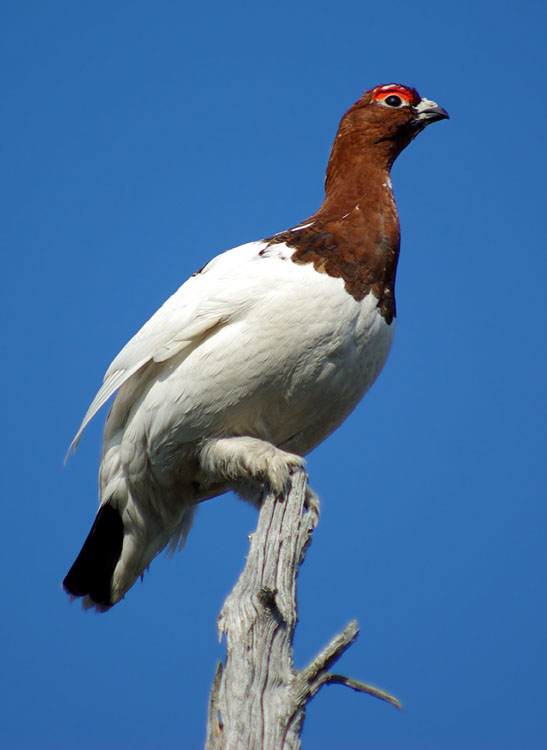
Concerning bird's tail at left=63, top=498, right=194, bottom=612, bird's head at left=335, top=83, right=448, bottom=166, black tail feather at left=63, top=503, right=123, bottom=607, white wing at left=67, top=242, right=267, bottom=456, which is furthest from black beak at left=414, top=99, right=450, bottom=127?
black tail feather at left=63, top=503, right=123, bottom=607

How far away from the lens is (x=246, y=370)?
407 centimetres

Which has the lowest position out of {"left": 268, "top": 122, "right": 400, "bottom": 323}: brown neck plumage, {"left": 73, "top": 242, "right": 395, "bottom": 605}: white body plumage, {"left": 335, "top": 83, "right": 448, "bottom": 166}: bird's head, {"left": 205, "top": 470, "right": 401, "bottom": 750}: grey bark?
{"left": 205, "top": 470, "right": 401, "bottom": 750}: grey bark

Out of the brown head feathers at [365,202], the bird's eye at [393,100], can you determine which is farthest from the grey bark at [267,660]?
the bird's eye at [393,100]

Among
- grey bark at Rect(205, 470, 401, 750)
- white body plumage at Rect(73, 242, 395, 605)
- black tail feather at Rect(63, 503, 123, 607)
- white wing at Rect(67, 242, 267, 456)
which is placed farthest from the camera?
black tail feather at Rect(63, 503, 123, 607)

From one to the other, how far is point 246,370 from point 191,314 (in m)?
0.41

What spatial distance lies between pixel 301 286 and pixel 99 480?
4.93 feet

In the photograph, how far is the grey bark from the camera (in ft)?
11.0

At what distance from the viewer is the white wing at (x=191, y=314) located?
4160mm

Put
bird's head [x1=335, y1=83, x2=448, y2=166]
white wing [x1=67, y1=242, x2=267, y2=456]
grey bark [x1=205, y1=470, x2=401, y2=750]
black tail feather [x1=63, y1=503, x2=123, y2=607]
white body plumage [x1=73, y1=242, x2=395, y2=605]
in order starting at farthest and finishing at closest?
bird's head [x1=335, y1=83, x2=448, y2=166], black tail feather [x1=63, y1=503, x2=123, y2=607], white wing [x1=67, y1=242, x2=267, y2=456], white body plumage [x1=73, y1=242, x2=395, y2=605], grey bark [x1=205, y1=470, x2=401, y2=750]

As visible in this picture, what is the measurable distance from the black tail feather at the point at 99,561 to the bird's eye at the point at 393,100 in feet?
8.52

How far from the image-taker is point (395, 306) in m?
4.47

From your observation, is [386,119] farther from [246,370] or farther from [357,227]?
[246,370]

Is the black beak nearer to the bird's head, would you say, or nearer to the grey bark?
the bird's head

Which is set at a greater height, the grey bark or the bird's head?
the bird's head
